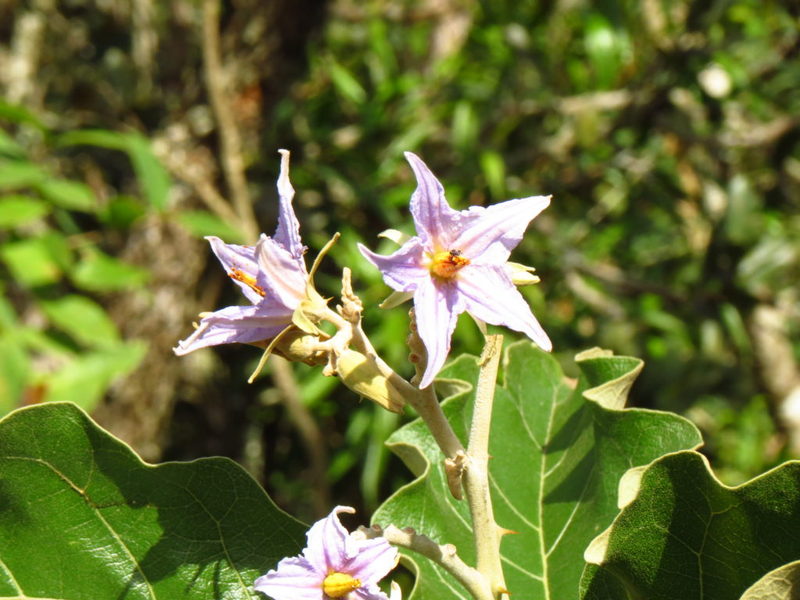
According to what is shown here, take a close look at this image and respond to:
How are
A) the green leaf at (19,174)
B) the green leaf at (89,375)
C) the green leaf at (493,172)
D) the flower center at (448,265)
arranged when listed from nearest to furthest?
the flower center at (448,265) < the green leaf at (89,375) < the green leaf at (19,174) < the green leaf at (493,172)

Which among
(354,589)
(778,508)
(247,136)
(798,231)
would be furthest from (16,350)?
(798,231)

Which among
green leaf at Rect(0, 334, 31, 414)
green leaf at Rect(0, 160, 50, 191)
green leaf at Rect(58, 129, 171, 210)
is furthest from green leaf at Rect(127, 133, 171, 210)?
green leaf at Rect(0, 334, 31, 414)

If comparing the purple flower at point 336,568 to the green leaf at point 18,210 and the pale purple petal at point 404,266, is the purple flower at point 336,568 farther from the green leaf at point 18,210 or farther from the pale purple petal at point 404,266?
the green leaf at point 18,210

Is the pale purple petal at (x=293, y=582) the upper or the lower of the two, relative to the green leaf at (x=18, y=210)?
lower

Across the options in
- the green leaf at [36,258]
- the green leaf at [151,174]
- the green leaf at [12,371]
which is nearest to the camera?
the green leaf at [12,371]

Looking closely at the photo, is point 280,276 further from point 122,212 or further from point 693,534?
point 122,212

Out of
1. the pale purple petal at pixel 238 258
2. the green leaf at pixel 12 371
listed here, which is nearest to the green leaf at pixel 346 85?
the green leaf at pixel 12 371
